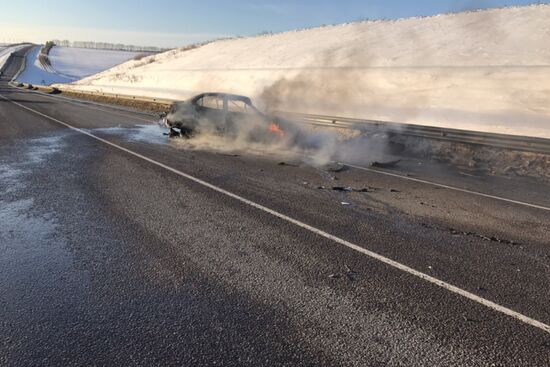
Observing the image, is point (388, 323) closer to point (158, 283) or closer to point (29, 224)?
point (158, 283)

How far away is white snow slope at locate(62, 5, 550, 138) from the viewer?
2102 cm

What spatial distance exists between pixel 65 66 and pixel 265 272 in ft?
362

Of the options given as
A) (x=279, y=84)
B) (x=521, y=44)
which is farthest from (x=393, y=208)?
(x=521, y=44)

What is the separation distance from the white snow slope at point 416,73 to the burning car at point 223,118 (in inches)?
231

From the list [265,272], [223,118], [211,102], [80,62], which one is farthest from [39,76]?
[265,272]

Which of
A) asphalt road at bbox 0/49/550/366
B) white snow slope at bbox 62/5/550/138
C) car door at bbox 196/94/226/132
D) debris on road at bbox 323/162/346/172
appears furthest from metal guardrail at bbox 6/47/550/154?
debris on road at bbox 323/162/346/172

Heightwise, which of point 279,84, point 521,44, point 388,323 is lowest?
point 388,323

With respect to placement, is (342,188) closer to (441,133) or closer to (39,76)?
(441,133)

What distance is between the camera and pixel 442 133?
505 inches

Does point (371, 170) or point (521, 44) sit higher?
point (521, 44)

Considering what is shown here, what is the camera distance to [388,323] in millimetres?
3379

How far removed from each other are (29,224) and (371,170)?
23.0 ft

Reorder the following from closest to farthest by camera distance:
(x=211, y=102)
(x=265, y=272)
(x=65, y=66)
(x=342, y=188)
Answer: (x=265, y=272) < (x=342, y=188) < (x=211, y=102) < (x=65, y=66)

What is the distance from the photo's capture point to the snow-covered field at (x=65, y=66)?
7919 cm
